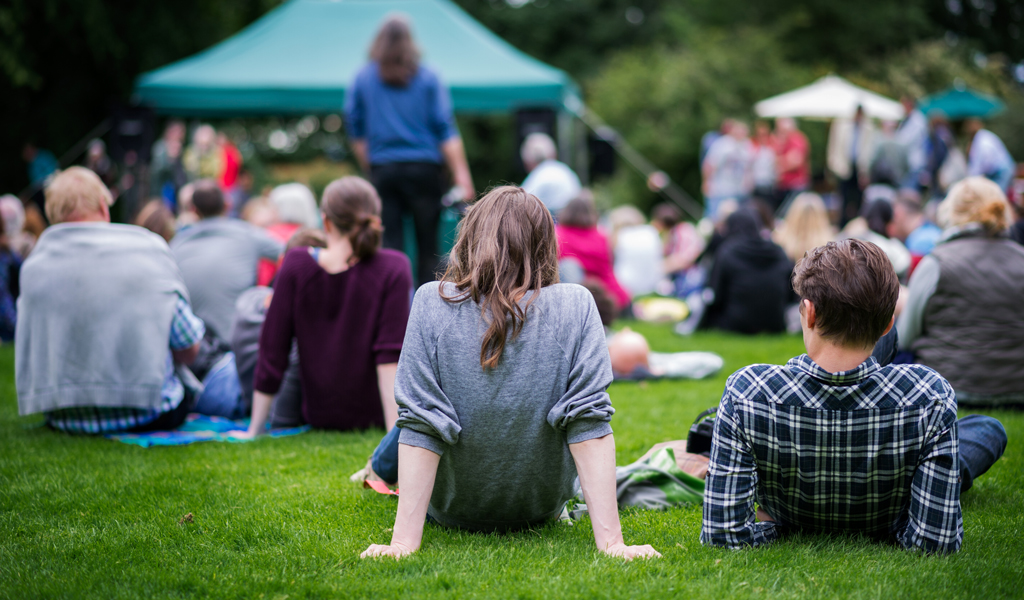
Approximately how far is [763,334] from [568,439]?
19.8ft

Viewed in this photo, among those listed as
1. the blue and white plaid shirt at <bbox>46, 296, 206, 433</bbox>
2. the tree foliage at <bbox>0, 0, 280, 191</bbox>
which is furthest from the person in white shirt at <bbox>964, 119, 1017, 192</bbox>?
the tree foliage at <bbox>0, 0, 280, 191</bbox>

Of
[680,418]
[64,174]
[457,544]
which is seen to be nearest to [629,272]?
[680,418]

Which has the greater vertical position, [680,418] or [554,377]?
[554,377]

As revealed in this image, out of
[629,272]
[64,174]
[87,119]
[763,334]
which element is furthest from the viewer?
[87,119]

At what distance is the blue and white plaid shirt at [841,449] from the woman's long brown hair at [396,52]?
15.1 ft

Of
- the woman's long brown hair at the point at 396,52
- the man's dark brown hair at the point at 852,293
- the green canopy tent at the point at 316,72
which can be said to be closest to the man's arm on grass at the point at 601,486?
the man's dark brown hair at the point at 852,293

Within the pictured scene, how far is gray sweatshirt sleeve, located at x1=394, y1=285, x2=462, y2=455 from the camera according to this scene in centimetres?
253

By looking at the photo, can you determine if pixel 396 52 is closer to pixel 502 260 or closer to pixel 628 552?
pixel 502 260

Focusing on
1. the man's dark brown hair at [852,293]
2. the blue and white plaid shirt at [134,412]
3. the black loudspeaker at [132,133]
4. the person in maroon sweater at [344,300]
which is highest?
the black loudspeaker at [132,133]

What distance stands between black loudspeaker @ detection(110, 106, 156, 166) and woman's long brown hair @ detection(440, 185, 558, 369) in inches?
397

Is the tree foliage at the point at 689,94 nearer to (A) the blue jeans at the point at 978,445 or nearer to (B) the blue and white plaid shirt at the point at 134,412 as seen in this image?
(B) the blue and white plaid shirt at the point at 134,412

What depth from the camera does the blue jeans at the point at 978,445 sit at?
316 centimetres

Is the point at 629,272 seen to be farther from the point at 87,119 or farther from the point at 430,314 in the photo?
the point at 87,119

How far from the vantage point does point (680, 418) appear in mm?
4855
